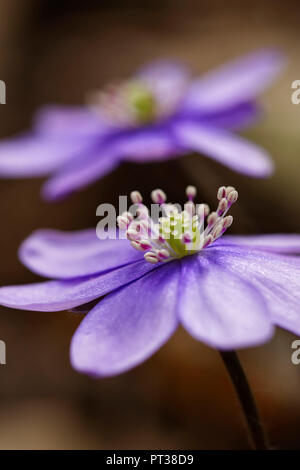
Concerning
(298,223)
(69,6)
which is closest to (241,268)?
(298,223)

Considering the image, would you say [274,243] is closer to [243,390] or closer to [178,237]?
[178,237]

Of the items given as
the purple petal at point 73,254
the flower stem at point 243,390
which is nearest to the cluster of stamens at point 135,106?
the purple petal at point 73,254

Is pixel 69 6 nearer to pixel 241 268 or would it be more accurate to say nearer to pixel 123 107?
pixel 123 107

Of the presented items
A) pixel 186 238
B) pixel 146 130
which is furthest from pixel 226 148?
pixel 186 238

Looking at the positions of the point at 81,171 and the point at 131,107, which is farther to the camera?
the point at 131,107

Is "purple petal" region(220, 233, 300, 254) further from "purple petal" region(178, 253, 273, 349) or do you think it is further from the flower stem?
the flower stem

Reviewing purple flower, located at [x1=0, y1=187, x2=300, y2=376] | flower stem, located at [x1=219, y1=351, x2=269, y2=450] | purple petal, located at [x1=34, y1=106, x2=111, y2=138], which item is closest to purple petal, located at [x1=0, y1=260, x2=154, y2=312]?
purple flower, located at [x1=0, y1=187, x2=300, y2=376]
